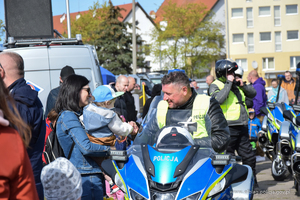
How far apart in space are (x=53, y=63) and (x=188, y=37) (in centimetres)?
4375

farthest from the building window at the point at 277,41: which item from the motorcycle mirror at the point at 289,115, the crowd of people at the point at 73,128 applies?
the crowd of people at the point at 73,128

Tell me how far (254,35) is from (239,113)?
52.8 meters

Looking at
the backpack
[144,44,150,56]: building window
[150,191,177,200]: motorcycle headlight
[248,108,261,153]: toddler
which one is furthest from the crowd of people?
[144,44,150,56]: building window

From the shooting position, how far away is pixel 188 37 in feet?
169

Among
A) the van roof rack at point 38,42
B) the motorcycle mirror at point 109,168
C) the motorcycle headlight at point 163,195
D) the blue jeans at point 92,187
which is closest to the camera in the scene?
the motorcycle headlight at point 163,195

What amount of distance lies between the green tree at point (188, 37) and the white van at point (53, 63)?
41.3 meters

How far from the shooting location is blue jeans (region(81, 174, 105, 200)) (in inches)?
162

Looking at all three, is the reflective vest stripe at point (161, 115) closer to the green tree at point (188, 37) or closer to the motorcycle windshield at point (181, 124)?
the motorcycle windshield at point (181, 124)

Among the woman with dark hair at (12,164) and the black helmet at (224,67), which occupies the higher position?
the black helmet at (224,67)

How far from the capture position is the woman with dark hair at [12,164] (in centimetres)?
178

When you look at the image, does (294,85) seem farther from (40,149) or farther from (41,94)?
(40,149)

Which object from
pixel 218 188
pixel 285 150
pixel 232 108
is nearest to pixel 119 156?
pixel 218 188

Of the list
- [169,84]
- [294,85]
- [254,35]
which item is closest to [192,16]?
[254,35]

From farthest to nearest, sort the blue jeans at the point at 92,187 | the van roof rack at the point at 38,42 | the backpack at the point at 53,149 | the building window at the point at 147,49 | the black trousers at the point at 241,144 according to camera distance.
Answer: the building window at the point at 147,49
the van roof rack at the point at 38,42
the black trousers at the point at 241,144
the backpack at the point at 53,149
the blue jeans at the point at 92,187
